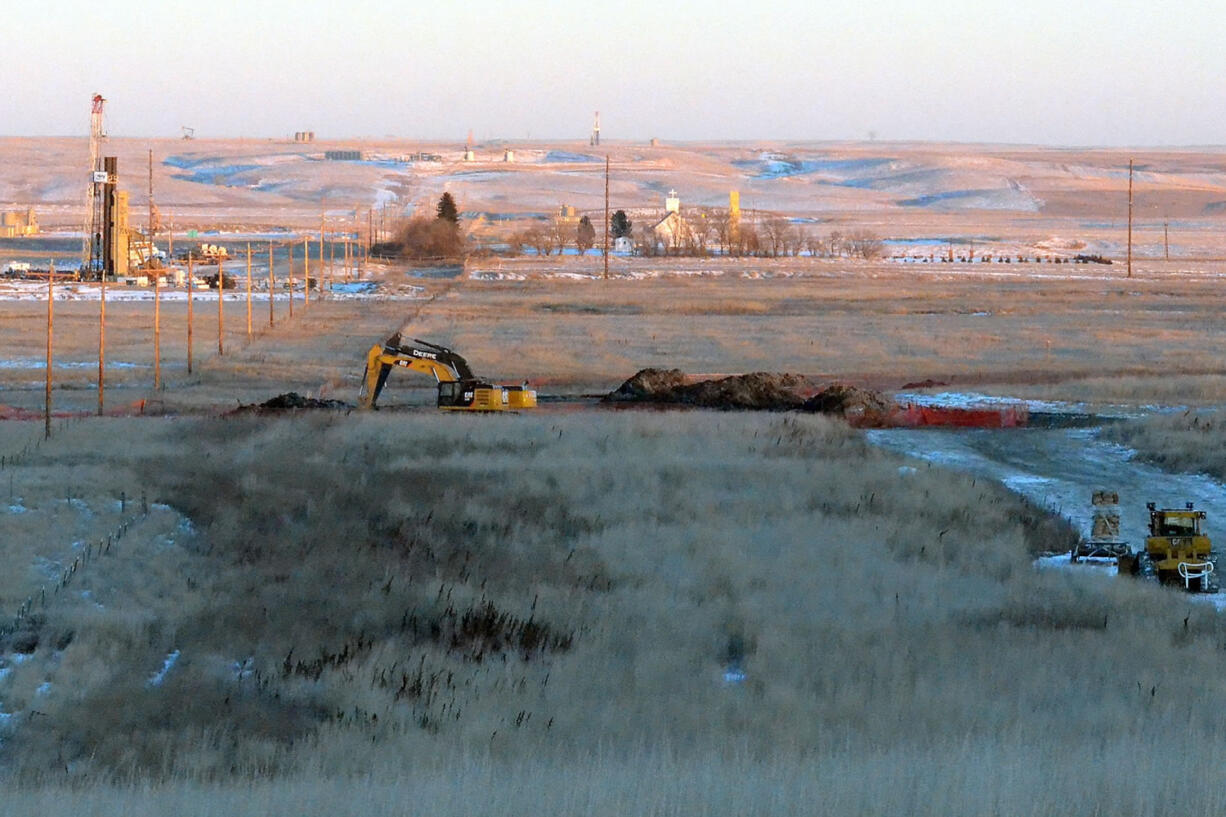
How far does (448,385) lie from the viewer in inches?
970

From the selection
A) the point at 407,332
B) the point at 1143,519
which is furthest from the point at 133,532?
the point at 407,332

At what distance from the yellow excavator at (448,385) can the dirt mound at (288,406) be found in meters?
0.73

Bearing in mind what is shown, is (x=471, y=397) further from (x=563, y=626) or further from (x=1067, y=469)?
(x=563, y=626)

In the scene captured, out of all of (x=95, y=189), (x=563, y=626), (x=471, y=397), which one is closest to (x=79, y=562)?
(x=563, y=626)

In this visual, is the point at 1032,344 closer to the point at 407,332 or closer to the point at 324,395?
the point at 407,332

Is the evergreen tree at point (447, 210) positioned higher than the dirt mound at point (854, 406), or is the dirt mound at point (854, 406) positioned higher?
the evergreen tree at point (447, 210)

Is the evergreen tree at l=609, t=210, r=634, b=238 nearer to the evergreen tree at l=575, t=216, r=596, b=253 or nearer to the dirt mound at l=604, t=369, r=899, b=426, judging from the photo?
the evergreen tree at l=575, t=216, r=596, b=253

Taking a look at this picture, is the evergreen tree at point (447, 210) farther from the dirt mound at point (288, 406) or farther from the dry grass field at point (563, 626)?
the dirt mound at point (288, 406)

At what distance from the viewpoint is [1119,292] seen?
213 ft

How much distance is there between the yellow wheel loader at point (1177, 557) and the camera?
1388 cm

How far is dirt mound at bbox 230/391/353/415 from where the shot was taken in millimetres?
23611

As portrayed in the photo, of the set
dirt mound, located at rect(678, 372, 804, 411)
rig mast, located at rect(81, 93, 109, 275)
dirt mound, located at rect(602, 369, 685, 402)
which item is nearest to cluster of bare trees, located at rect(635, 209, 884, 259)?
rig mast, located at rect(81, 93, 109, 275)

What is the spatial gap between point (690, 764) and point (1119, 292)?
2358 inches

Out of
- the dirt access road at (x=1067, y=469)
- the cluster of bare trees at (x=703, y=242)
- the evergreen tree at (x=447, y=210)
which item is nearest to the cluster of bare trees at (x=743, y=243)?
the cluster of bare trees at (x=703, y=242)
